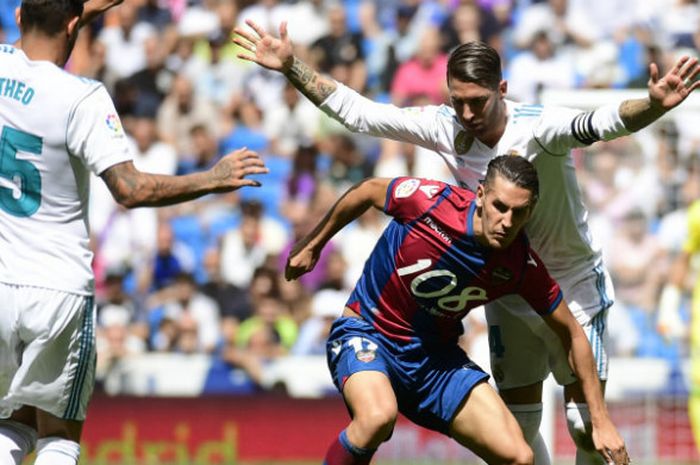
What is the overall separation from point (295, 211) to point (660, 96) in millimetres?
7537

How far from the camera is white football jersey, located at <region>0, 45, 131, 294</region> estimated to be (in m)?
5.70

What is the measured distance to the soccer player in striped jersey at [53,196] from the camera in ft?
18.7

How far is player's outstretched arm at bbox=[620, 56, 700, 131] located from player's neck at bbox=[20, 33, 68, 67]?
2678 mm

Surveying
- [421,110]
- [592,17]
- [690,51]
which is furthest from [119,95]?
[421,110]

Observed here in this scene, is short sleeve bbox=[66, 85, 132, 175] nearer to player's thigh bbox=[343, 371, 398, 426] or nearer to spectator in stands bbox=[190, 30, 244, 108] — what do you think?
player's thigh bbox=[343, 371, 398, 426]

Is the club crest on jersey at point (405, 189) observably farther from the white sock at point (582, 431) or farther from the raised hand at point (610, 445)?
the white sock at point (582, 431)

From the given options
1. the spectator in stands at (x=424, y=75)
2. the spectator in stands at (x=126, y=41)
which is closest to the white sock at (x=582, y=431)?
the spectator in stands at (x=424, y=75)

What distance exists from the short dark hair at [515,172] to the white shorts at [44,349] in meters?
1.96

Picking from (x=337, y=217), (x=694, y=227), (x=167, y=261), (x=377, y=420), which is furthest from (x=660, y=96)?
(x=167, y=261)

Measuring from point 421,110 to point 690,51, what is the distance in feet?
26.3

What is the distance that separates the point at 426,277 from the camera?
21.0ft

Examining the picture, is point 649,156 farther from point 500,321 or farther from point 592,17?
point 500,321

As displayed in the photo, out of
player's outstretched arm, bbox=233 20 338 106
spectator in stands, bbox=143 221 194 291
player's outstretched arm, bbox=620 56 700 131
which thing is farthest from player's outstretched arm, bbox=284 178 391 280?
spectator in stands, bbox=143 221 194 291

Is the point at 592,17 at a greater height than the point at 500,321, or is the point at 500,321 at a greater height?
the point at 592,17
